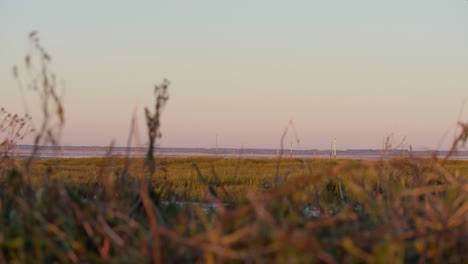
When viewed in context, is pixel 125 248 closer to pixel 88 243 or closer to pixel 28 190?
pixel 88 243

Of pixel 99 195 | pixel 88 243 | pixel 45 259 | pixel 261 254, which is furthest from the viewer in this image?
pixel 99 195

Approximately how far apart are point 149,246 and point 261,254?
1.12 ft

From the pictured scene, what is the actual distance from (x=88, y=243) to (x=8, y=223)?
17.3 inches

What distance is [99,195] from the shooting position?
3297 millimetres

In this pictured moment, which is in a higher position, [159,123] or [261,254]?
[159,123]

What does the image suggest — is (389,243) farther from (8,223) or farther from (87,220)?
(8,223)

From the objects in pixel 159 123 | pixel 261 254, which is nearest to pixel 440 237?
pixel 261 254

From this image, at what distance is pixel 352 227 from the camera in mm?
2416

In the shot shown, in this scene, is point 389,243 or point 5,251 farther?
point 5,251

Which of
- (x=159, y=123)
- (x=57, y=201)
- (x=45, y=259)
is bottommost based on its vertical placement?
(x=45, y=259)

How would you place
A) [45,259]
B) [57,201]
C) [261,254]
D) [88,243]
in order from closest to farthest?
[261,254] → [45,259] → [88,243] → [57,201]

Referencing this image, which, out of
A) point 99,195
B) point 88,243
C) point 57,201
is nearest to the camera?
point 88,243

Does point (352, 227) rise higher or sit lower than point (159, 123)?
lower

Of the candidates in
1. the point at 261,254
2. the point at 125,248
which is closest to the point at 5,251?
the point at 125,248
